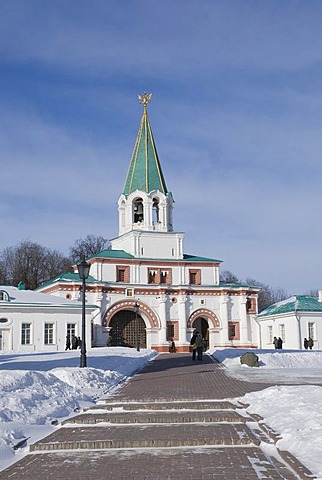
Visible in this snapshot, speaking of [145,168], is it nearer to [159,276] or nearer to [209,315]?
[159,276]

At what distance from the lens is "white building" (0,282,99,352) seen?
132 feet

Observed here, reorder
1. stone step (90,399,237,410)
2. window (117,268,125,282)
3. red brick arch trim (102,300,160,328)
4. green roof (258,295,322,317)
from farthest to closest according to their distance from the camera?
window (117,268,125,282), red brick arch trim (102,300,160,328), green roof (258,295,322,317), stone step (90,399,237,410)

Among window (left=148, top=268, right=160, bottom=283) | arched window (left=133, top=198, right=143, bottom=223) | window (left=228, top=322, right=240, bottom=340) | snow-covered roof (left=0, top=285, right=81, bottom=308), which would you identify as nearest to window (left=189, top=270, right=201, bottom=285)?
window (left=148, top=268, right=160, bottom=283)

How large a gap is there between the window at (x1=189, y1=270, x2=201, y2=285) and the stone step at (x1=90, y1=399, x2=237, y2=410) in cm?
3977

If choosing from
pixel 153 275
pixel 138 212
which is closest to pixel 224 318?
pixel 153 275

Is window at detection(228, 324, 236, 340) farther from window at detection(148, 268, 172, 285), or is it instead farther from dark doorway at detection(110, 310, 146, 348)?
dark doorway at detection(110, 310, 146, 348)

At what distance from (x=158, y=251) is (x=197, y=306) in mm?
5618

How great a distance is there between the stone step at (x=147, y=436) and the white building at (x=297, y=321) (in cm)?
3818

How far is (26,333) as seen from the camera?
4088 centimetres

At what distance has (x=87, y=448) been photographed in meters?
7.83

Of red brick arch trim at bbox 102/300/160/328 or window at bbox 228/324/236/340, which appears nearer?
red brick arch trim at bbox 102/300/160/328

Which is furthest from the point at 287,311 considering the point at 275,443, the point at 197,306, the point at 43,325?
the point at 275,443

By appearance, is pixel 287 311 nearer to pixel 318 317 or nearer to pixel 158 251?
pixel 318 317

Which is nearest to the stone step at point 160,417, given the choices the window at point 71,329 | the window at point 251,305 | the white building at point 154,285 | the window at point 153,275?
the window at point 71,329
